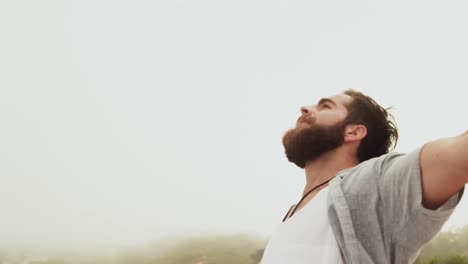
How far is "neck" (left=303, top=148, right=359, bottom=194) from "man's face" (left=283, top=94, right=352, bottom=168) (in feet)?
0.09

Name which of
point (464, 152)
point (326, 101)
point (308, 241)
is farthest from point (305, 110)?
point (464, 152)

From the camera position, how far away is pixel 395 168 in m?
1.19

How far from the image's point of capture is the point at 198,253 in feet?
43.2

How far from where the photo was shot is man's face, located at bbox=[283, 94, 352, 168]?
1.99 metres

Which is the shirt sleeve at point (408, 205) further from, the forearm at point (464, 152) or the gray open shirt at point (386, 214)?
the forearm at point (464, 152)

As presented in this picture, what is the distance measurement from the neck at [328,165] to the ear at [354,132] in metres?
0.07

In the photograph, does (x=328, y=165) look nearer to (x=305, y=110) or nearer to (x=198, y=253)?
(x=305, y=110)

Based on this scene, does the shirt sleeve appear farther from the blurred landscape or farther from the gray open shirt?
the blurred landscape

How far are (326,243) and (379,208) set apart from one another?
0.64ft

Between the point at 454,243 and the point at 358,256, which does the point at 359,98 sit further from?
the point at 454,243

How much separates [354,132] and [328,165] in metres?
0.22

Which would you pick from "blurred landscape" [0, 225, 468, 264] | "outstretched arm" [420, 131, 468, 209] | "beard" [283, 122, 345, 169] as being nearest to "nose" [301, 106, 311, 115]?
"beard" [283, 122, 345, 169]

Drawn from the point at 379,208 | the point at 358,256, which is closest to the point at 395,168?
the point at 379,208

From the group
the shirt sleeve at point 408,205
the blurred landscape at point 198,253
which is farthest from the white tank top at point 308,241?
the blurred landscape at point 198,253
